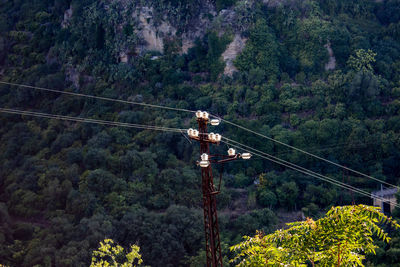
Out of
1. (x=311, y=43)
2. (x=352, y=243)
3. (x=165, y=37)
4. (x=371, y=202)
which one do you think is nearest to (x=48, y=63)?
(x=165, y=37)

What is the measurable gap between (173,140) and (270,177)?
9.58 metres

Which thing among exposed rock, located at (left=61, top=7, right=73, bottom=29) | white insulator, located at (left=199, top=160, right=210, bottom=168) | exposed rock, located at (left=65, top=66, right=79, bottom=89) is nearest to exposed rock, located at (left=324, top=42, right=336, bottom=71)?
exposed rock, located at (left=65, top=66, right=79, bottom=89)

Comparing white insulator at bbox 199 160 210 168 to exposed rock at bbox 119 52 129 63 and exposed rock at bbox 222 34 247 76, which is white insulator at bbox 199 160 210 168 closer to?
exposed rock at bbox 222 34 247 76

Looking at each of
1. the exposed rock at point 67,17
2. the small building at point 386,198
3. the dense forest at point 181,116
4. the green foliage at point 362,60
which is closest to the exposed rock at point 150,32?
the dense forest at point 181,116

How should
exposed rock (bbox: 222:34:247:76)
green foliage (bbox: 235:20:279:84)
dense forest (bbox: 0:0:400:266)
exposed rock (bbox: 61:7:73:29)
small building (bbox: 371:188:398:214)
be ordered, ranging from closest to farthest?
dense forest (bbox: 0:0:400:266), small building (bbox: 371:188:398:214), green foliage (bbox: 235:20:279:84), exposed rock (bbox: 222:34:247:76), exposed rock (bbox: 61:7:73:29)

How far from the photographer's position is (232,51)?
48312 mm

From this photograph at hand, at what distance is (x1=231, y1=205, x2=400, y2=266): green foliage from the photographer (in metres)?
7.82

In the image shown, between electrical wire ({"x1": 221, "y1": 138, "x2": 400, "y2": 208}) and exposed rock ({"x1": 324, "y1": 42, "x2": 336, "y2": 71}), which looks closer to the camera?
electrical wire ({"x1": 221, "y1": 138, "x2": 400, "y2": 208})

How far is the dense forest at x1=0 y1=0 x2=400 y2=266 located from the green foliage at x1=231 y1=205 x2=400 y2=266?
22127 millimetres

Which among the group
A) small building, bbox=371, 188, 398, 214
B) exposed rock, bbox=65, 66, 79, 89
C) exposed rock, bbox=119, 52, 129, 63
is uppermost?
exposed rock, bbox=119, 52, 129, 63

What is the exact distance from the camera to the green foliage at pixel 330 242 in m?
7.82

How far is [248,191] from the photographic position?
3762 centimetres

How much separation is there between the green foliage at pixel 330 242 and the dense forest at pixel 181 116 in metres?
22.1

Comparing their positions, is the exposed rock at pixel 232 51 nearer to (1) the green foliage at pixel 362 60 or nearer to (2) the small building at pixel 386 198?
(1) the green foliage at pixel 362 60
